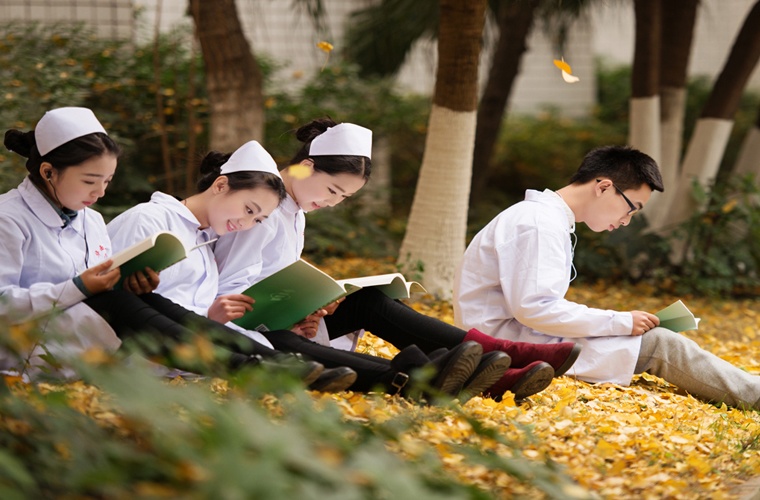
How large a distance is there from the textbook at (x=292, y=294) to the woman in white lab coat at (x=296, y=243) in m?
0.18

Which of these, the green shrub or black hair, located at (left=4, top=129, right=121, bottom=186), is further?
black hair, located at (left=4, top=129, right=121, bottom=186)

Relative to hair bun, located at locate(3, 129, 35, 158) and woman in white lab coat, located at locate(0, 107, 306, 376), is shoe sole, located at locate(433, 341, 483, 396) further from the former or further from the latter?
hair bun, located at locate(3, 129, 35, 158)

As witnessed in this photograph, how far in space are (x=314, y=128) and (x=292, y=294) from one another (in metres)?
0.94

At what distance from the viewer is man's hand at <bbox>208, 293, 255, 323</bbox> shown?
3.76m

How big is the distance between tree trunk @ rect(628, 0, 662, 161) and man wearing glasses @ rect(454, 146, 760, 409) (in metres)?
4.19

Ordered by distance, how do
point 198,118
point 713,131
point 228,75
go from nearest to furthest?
point 228,75, point 198,118, point 713,131

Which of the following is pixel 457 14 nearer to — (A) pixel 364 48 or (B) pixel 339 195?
(B) pixel 339 195

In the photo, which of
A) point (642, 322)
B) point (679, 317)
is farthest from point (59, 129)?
point (679, 317)

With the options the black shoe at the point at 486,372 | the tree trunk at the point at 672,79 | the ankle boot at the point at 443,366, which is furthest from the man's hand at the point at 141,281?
the tree trunk at the point at 672,79

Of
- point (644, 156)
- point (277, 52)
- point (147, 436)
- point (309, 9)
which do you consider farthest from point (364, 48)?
point (147, 436)

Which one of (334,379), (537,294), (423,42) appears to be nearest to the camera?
(334,379)

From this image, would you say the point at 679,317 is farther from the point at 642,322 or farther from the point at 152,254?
the point at 152,254

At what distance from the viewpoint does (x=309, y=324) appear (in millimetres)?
4121

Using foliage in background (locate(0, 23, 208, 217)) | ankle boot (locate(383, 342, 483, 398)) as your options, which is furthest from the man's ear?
foliage in background (locate(0, 23, 208, 217))
